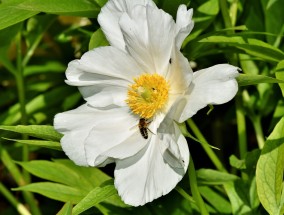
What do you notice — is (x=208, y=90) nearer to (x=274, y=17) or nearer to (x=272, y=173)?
(x=272, y=173)

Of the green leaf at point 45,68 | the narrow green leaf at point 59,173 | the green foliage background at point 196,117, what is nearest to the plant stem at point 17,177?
the green foliage background at point 196,117

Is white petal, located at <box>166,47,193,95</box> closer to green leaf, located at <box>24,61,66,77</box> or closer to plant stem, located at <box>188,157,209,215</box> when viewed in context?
plant stem, located at <box>188,157,209,215</box>

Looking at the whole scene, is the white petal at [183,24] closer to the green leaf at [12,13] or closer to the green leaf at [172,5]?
the green leaf at [172,5]

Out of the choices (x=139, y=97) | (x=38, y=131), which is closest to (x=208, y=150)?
(x=139, y=97)

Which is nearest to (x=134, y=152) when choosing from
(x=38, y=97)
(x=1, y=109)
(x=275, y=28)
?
(x=275, y=28)

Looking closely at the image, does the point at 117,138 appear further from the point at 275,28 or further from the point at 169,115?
the point at 275,28

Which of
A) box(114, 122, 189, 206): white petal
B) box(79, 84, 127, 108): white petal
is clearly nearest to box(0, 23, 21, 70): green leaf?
box(79, 84, 127, 108): white petal
